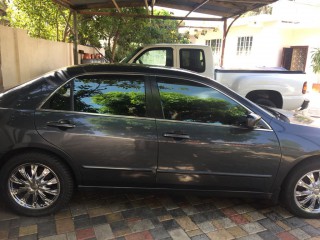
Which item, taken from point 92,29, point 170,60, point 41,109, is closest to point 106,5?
point 170,60

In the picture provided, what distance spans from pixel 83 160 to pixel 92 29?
1259 cm

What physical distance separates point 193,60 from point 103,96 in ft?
15.4

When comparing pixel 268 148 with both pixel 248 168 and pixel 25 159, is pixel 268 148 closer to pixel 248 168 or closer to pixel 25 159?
pixel 248 168

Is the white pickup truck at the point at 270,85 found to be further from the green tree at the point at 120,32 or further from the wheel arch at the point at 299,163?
the green tree at the point at 120,32

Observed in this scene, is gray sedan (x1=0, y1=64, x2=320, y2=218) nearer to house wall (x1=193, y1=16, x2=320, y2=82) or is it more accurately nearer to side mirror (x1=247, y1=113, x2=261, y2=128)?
side mirror (x1=247, y1=113, x2=261, y2=128)

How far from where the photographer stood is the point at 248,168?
3107mm

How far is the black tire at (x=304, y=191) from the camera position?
3.17 m

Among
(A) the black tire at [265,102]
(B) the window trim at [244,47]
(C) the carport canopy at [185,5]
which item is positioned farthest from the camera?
(B) the window trim at [244,47]

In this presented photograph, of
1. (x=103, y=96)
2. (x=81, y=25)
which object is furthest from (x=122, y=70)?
(x=81, y=25)

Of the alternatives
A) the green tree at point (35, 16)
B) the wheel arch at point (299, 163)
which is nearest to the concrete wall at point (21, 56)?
the green tree at point (35, 16)

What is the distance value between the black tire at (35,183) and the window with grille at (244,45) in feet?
55.3

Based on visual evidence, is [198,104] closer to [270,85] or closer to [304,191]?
[304,191]

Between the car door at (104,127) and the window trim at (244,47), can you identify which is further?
the window trim at (244,47)

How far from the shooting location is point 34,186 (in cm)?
304
